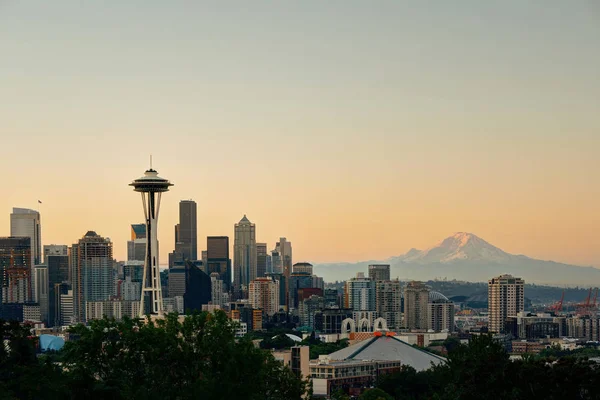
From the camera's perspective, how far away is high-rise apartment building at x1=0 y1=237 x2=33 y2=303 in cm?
17438

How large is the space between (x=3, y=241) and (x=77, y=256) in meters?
13.4

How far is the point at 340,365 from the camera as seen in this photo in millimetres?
78750

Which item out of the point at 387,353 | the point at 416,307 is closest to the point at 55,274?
the point at 416,307

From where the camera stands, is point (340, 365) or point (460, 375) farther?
point (340, 365)

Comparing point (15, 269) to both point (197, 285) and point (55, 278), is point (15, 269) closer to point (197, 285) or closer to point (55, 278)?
point (55, 278)

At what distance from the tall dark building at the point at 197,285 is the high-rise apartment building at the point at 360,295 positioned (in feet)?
73.0

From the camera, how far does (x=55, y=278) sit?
17975 cm

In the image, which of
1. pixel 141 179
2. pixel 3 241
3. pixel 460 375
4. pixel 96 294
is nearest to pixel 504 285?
pixel 96 294

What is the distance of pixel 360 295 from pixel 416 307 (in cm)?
1647

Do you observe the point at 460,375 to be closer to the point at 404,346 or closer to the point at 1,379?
the point at 1,379

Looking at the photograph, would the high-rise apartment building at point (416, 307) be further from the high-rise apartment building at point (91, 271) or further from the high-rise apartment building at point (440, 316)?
the high-rise apartment building at point (91, 271)

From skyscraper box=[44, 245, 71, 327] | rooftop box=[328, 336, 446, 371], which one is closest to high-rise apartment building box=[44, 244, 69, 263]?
skyscraper box=[44, 245, 71, 327]

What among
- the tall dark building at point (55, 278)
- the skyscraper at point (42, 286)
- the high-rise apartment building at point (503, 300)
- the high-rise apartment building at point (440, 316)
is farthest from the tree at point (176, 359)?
the skyscraper at point (42, 286)

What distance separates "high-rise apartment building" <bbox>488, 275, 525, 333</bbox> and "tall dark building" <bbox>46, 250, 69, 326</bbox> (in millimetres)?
59859
